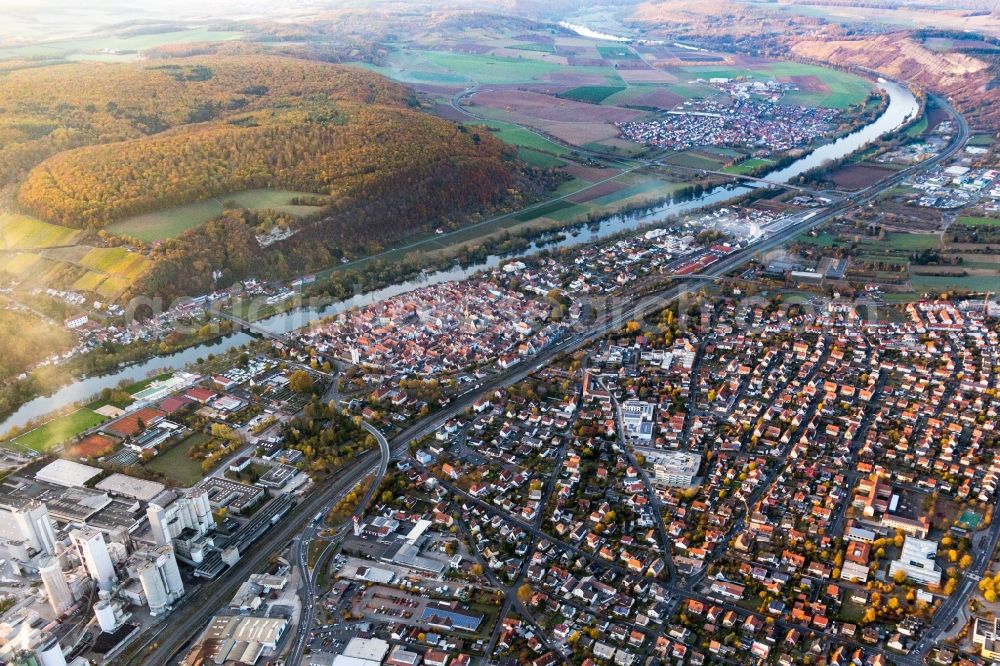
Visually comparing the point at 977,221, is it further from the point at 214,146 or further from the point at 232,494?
the point at 214,146

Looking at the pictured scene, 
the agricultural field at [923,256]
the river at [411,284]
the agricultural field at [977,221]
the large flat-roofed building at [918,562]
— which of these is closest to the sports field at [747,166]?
the river at [411,284]

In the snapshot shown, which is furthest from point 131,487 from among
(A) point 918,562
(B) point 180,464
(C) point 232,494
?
(A) point 918,562

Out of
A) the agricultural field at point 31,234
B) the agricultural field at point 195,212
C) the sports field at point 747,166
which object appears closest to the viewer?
the agricultural field at point 31,234

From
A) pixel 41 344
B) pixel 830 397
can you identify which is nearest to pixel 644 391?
pixel 830 397

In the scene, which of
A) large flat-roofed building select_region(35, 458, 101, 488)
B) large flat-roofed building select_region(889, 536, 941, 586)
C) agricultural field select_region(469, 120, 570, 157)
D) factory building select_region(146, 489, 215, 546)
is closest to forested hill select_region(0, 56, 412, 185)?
agricultural field select_region(469, 120, 570, 157)

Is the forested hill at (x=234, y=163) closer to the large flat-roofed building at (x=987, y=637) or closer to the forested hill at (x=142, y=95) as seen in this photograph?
the forested hill at (x=142, y=95)

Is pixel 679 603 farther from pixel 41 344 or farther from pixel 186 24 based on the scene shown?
pixel 186 24

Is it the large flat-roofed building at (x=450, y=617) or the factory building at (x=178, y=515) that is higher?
the factory building at (x=178, y=515)
